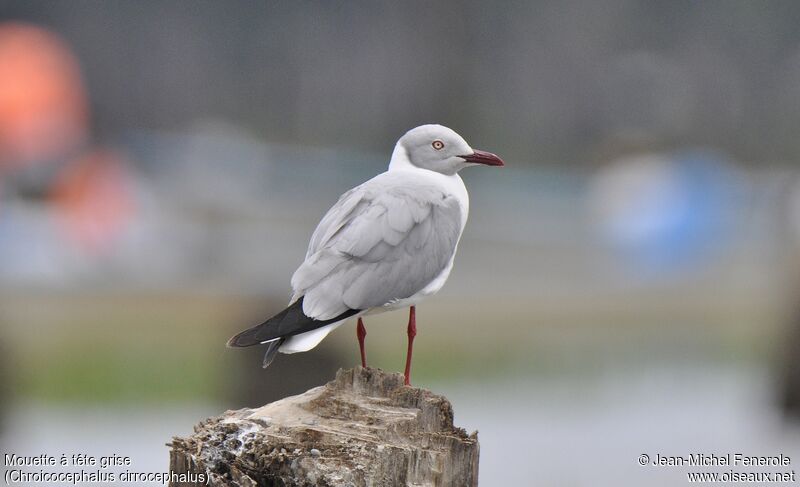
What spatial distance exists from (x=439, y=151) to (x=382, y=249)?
0.31 metres

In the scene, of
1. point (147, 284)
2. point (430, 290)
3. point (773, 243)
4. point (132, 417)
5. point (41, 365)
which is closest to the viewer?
point (430, 290)

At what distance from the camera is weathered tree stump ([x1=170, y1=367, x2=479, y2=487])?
1771 mm

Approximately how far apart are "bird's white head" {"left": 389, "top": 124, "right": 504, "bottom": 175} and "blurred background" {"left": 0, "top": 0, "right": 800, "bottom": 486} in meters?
2.00

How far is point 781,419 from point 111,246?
3.13 meters

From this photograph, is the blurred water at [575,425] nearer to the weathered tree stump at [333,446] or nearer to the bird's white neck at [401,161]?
the bird's white neck at [401,161]

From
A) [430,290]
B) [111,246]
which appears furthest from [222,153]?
[430,290]

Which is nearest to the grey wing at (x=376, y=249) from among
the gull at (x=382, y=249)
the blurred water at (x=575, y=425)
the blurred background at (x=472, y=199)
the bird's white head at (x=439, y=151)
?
the gull at (x=382, y=249)

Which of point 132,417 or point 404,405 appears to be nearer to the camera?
point 404,405

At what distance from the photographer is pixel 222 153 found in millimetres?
6484

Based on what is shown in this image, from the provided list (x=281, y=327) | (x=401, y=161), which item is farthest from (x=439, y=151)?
(x=281, y=327)

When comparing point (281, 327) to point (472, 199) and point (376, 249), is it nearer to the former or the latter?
point (376, 249)

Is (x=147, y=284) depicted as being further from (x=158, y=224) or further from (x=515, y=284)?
(x=515, y=284)

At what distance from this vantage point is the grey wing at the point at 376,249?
2.08 metres

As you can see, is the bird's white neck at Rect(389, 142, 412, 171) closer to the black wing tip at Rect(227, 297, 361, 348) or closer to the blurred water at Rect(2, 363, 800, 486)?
the black wing tip at Rect(227, 297, 361, 348)
